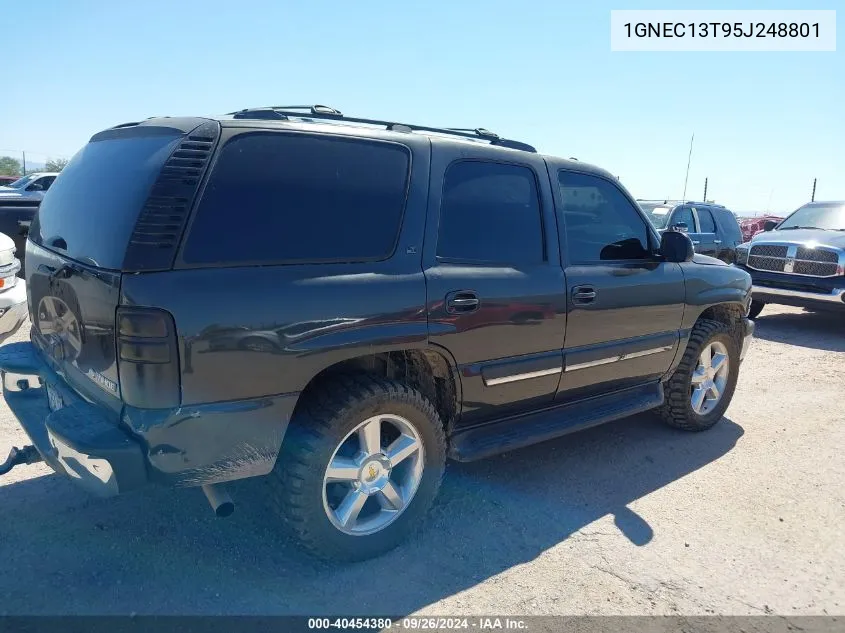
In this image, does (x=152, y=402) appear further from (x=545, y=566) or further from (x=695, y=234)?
(x=695, y=234)

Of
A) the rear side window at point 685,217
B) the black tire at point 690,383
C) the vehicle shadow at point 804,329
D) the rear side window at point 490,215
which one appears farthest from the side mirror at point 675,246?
the rear side window at point 685,217

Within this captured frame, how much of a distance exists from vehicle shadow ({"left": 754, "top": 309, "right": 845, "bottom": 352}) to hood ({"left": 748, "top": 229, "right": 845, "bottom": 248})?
105 cm

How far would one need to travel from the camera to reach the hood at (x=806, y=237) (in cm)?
891

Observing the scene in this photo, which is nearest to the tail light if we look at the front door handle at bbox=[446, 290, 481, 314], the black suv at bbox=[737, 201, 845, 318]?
the front door handle at bbox=[446, 290, 481, 314]

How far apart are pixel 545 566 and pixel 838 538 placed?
167cm

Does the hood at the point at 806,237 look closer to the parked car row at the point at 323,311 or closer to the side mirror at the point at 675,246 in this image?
the side mirror at the point at 675,246

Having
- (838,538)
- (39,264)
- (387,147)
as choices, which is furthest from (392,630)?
(838,538)

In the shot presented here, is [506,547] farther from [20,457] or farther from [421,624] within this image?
[20,457]

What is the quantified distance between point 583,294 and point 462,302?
0.90 metres

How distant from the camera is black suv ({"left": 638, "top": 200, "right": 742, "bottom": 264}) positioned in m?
11.3

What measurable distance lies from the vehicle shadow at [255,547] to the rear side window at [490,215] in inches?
53.8

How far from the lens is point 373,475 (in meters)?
2.90

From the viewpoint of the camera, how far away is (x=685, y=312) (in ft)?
14.2

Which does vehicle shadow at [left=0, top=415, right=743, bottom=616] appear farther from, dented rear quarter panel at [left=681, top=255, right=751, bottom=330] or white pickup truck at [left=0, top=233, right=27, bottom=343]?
white pickup truck at [left=0, top=233, right=27, bottom=343]
